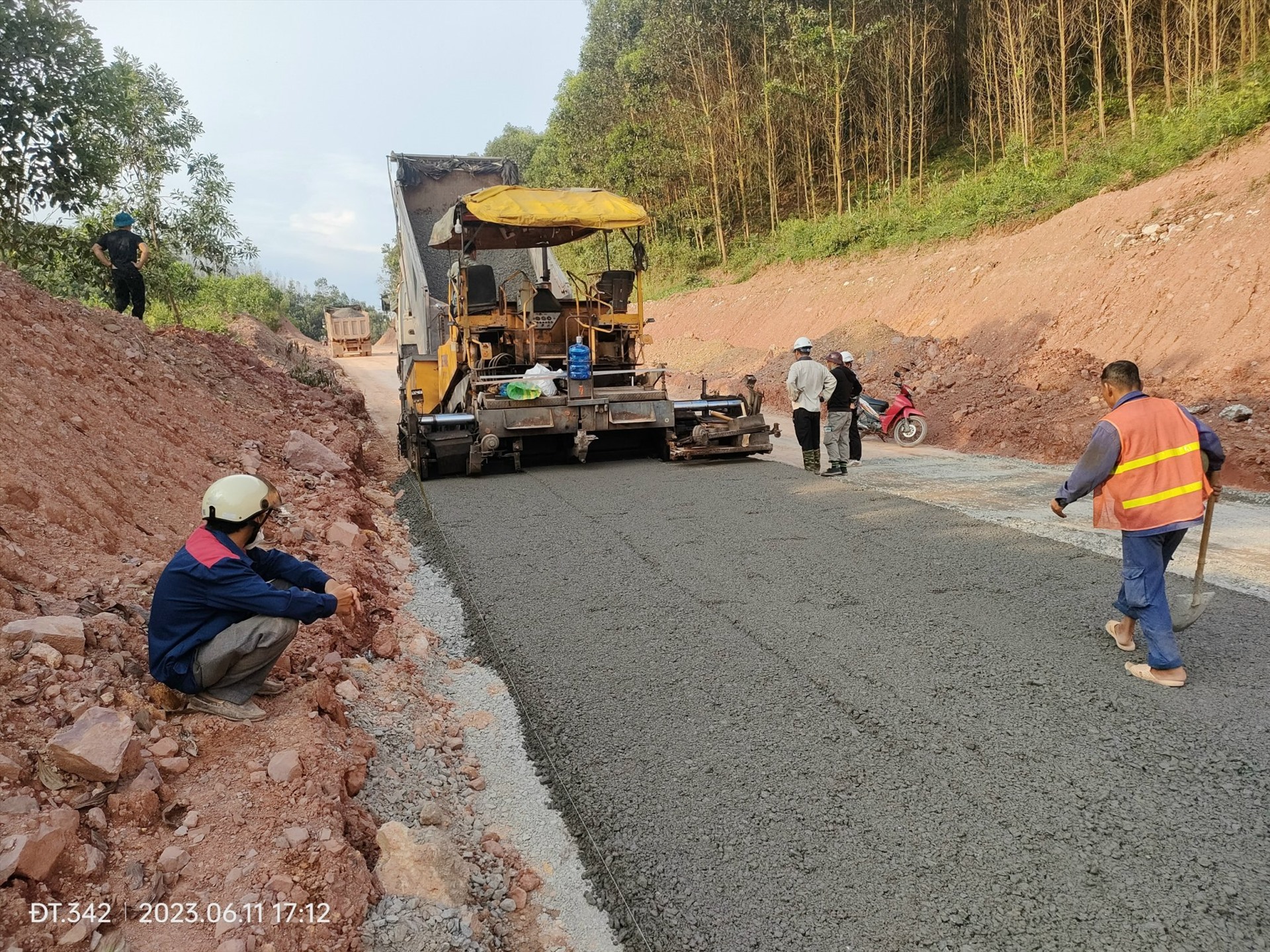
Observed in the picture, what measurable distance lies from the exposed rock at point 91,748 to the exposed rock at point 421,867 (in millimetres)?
828

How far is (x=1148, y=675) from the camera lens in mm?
3719

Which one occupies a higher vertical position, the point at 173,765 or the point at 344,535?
the point at 344,535

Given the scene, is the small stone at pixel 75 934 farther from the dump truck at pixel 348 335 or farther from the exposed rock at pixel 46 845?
the dump truck at pixel 348 335

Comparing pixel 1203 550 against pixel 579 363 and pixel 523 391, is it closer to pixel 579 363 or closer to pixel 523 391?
pixel 579 363

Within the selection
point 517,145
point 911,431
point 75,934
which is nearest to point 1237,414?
point 911,431

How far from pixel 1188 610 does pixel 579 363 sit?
639 centimetres

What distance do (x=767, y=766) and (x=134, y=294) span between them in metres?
9.56

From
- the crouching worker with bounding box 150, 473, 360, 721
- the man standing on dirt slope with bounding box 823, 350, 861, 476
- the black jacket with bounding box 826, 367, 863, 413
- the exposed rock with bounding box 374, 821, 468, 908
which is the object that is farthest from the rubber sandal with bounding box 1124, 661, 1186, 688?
the black jacket with bounding box 826, 367, 863, 413

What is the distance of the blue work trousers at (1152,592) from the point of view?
3.68 metres

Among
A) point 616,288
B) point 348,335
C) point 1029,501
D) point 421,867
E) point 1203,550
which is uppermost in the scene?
point 348,335

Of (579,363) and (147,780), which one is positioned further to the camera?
(579,363)

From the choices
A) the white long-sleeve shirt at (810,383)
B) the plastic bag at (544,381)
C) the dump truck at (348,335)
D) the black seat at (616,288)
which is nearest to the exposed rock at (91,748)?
the plastic bag at (544,381)

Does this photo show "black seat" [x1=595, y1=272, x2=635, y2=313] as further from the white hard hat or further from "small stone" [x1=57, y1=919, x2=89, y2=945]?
"small stone" [x1=57, y1=919, x2=89, y2=945]

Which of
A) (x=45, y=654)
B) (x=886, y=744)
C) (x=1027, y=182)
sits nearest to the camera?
(x=45, y=654)
